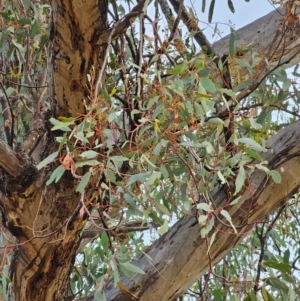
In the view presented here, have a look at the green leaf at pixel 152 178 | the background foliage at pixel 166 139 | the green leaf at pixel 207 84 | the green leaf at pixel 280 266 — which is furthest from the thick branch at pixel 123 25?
the green leaf at pixel 280 266

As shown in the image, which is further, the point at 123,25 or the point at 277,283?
the point at 277,283

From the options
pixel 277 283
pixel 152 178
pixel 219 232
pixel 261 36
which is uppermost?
pixel 261 36

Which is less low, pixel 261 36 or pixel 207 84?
pixel 261 36

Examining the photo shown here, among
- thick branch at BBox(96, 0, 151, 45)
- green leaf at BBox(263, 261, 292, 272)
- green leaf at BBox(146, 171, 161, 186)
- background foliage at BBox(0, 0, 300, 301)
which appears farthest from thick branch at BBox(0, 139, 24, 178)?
green leaf at BBox(263, 261, 292, 272)

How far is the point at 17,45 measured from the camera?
1496 millimetres

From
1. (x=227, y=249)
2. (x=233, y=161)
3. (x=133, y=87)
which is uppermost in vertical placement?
(x=133, y=87)

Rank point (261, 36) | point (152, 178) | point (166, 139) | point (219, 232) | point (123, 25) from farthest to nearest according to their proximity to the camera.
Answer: point (261, 36) → point (219, 232) → point (123, 25) → point (166, 139) → point (152, 178)

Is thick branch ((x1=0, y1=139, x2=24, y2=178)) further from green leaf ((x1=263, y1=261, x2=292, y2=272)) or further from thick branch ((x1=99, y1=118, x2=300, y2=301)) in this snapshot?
green leaf ((x1=263, y1=261, x2=292, y2=272))

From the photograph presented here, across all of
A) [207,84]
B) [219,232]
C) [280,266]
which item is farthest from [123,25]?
[280,266]

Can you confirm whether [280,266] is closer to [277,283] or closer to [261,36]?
[277,283]

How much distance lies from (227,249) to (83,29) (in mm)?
590

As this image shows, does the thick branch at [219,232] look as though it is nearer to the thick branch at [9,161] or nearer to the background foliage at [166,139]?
the background foliage at [166,139]

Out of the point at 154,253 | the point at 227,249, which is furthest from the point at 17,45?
the point at 227,249

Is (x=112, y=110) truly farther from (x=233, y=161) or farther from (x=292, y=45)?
(x=292, y=45)
